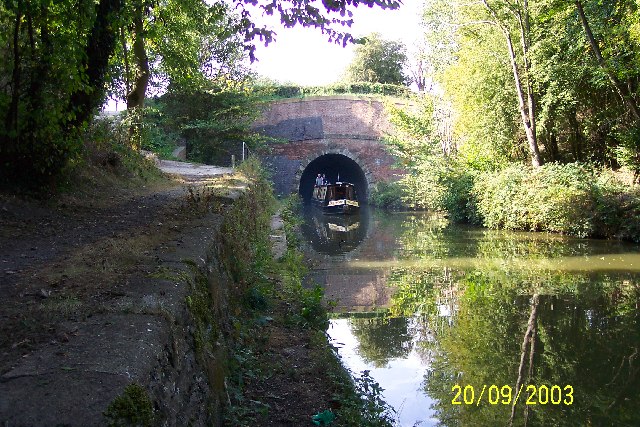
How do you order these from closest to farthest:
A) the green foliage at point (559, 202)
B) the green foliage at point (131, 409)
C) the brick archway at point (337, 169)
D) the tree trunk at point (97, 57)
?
1. the green foliage at point (131, 409)
2. the tree trunk at point (97, 57)
3. the green foliage at point (559, 202)
4. the brick archway at point (337, 169)

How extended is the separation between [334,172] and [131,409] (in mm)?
37774

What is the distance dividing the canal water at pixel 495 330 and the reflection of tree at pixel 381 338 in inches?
0.8

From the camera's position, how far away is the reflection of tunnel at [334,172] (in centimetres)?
3301

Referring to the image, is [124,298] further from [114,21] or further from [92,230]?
[114,21]

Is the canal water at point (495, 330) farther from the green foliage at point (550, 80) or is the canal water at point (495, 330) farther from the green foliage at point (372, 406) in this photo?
the green foliage at point (550, 80)

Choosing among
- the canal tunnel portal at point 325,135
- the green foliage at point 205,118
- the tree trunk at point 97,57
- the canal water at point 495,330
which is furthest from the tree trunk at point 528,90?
the canal tunnel portal at point 325,135

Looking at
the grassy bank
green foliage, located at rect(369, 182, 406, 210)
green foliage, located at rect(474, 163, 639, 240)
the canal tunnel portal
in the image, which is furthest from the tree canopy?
the canal tunnel portal

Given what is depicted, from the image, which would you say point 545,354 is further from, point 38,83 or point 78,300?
point 38,83

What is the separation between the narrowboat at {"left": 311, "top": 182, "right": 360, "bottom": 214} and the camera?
25531 mm

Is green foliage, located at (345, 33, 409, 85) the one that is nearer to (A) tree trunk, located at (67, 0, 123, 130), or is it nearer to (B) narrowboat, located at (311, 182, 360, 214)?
(B) narrowboat, located at (311, 182, 360, 214)

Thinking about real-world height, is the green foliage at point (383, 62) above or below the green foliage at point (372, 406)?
above

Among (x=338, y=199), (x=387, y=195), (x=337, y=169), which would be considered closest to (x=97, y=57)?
(x=338, y=199)

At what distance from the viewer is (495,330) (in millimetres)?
6277

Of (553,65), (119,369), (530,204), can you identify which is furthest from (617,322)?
(553,65)
